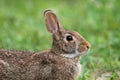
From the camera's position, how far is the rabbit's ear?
33.2ft

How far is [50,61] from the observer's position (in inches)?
384

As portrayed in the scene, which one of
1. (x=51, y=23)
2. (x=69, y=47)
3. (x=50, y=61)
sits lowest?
(x=50, y=61)

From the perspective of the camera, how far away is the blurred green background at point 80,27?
36.5 ft

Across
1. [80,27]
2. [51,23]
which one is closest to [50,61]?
[51,23]

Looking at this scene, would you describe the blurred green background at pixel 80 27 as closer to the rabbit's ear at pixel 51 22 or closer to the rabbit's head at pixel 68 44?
the rabbit's head at pixel 68 44

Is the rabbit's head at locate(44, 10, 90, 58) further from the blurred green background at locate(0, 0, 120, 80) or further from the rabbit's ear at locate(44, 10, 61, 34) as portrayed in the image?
the blurred green background at locate(0, 0, 120, 80)

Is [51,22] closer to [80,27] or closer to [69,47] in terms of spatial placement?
[69,47]

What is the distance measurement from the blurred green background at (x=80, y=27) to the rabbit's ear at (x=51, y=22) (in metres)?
0.81

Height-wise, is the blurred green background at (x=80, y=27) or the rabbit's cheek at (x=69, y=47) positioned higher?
the blurred green background at (x=80, y=27)

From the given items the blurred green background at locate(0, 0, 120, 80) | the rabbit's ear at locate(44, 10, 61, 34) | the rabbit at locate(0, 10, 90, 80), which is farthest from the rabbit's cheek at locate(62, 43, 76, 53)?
the blurred green background at locate(0, 0, 120, 80)

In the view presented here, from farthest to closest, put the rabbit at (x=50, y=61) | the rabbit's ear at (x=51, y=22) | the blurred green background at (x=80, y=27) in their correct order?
the blurred green background at (x=80, y=27), the rabbit's ear at (x=51, y=22), the rabbit at (x=50, y=61)

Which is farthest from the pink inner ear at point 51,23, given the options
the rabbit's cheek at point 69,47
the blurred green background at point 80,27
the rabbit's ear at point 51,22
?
the blurred green background at point 80,27

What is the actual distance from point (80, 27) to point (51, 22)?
3.55 metres

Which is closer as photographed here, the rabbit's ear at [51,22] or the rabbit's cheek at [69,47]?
the rabbit's cheek at [69,47]
